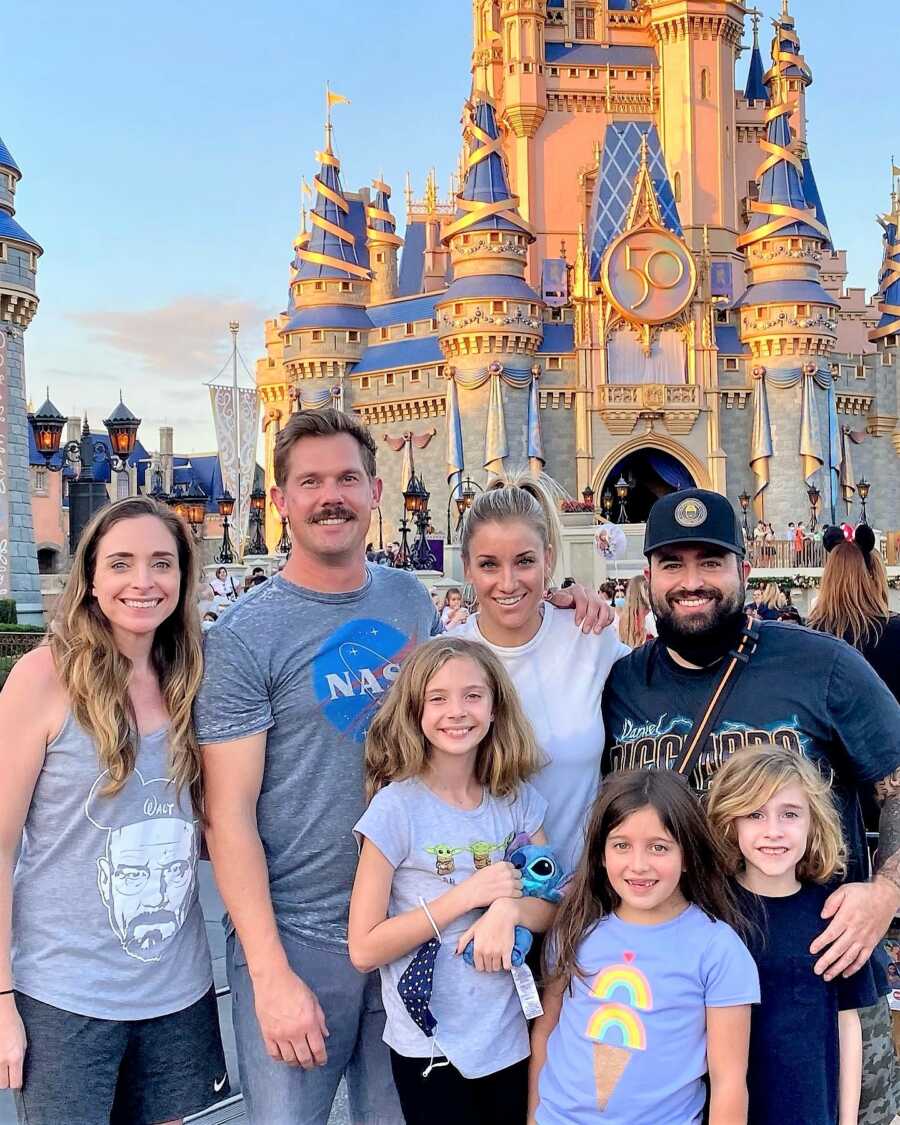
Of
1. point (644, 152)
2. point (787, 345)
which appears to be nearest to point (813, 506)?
point (787, 345)

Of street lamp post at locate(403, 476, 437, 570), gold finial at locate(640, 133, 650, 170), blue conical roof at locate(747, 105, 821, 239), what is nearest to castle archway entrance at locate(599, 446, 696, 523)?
street lamp post at locate(403, 476, 437, 570)

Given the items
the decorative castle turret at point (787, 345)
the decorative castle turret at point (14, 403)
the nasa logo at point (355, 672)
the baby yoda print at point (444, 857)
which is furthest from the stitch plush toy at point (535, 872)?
the decorative castle turret at point (787, 345)

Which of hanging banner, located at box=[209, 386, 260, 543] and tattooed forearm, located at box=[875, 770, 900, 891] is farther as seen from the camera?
hanging banner, located at box=[209, 386, 260, 543]

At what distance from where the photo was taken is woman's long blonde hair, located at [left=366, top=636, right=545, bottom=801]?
255 cm

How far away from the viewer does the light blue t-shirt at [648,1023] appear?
2312 mm

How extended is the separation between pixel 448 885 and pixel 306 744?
1.48ft

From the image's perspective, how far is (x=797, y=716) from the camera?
267 cm

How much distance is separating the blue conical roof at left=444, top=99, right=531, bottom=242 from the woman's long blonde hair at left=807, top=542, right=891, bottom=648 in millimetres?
28847

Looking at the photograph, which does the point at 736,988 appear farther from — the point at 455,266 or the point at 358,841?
the point at 455,266

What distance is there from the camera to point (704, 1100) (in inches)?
93.0

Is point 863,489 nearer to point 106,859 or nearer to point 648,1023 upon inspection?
point 648,1023

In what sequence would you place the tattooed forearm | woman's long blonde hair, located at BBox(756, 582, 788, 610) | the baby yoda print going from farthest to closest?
woman's long blonde hair, located at BBox(756, 582, 788, 610), the tattooed forearm, the baby yoda print

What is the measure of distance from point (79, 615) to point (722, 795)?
1.47m

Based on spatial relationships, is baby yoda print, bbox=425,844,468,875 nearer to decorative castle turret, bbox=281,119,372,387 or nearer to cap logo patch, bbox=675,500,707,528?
cap logo patch, bbox=675,500,707,528
